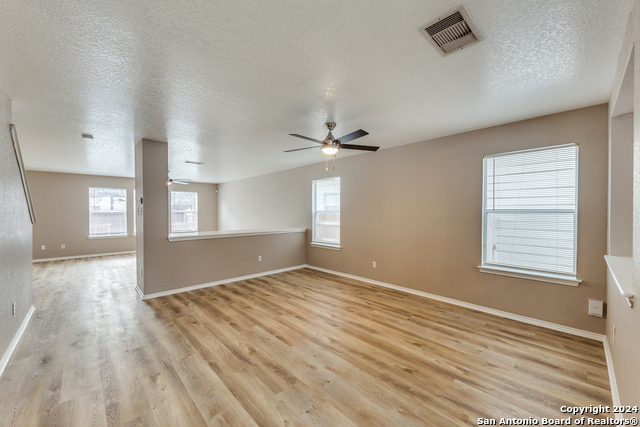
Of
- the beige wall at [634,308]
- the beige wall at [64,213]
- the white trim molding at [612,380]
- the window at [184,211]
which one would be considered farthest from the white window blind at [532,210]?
the beige wall at [64,213]

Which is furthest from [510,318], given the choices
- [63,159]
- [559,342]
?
[63,159]

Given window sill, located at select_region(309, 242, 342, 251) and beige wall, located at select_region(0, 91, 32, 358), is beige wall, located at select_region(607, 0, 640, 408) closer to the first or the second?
window sill, located at select_region(309, 242, 342, 251)

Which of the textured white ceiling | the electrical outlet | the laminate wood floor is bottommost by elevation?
the laminate wood floor

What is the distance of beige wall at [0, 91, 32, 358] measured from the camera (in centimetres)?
232

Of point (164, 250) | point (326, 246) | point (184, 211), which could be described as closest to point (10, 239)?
point (164, 250)

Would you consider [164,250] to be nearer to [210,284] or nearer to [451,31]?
[210,284]

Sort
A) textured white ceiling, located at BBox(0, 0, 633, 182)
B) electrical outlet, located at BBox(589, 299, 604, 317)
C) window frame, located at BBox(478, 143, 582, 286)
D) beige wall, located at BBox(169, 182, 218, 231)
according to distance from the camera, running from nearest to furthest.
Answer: textured white ceiling, located at BBox(0, 0, 633, 182) < electrical outlet, located at BBox(589, 299, 604, 317) < window frame, located at BBox(478, 143, 582, 286) < beige wall, located at BBox(169, 182, 218, 231)

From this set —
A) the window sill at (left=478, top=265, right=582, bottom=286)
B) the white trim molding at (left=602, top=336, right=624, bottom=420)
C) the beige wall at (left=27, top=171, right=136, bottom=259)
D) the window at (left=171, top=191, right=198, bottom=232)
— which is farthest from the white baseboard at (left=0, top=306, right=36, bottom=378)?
the window at (left=171, top=191, right=198, bottom=232)

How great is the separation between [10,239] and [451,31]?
4219 mm

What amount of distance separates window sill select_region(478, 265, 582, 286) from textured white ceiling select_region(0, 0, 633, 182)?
1.89 meters

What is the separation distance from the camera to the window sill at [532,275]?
9.50ft

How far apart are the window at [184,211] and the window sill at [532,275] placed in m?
9.23

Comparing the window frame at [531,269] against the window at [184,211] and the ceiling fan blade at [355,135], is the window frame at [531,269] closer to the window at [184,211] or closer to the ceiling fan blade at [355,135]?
the ceiling fan blade at [355,135]

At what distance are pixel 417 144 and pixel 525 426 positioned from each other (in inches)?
142
